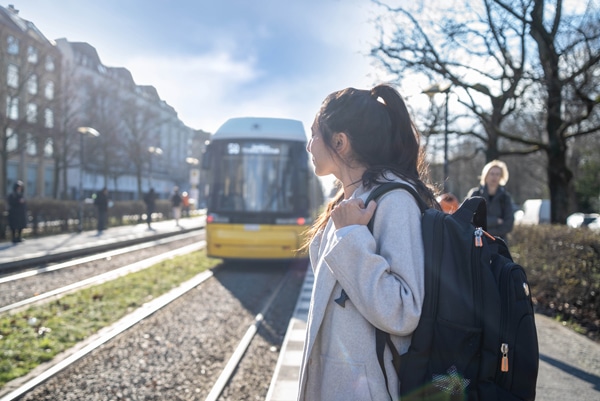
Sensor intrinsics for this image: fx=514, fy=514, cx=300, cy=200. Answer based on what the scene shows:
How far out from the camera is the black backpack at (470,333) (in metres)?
1.49

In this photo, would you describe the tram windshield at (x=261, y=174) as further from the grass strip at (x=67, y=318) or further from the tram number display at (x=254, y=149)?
the grass strip at (x=67, y=318)

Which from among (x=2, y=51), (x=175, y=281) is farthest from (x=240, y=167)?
(x=2, y=51)

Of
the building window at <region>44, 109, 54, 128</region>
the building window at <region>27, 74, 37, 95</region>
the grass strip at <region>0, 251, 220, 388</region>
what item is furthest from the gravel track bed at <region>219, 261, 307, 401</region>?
the building window at <region>44, 109, 54, 128</region>

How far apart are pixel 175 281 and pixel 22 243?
8414 mm

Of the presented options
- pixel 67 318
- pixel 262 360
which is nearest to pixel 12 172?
pixel 67 318

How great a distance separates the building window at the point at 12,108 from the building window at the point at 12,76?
87cm

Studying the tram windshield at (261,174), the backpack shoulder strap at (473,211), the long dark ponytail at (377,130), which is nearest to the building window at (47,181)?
the tram windshield at (261,174)

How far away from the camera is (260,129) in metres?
11.6

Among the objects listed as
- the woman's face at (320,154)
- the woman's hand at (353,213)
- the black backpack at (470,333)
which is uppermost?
the woman's face at (320,154)

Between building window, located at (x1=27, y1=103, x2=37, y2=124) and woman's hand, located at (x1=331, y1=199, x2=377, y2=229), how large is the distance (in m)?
25.4

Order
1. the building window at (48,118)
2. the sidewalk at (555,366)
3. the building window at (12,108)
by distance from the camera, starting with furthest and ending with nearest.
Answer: the building window at (48,118), the building window at (12,108), the sidewalk at (555,366)

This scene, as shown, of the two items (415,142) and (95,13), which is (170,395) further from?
(415,142)

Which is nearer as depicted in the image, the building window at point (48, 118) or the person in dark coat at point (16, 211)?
the person in dark coat at point (16, 211)

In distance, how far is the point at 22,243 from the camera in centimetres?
1569
